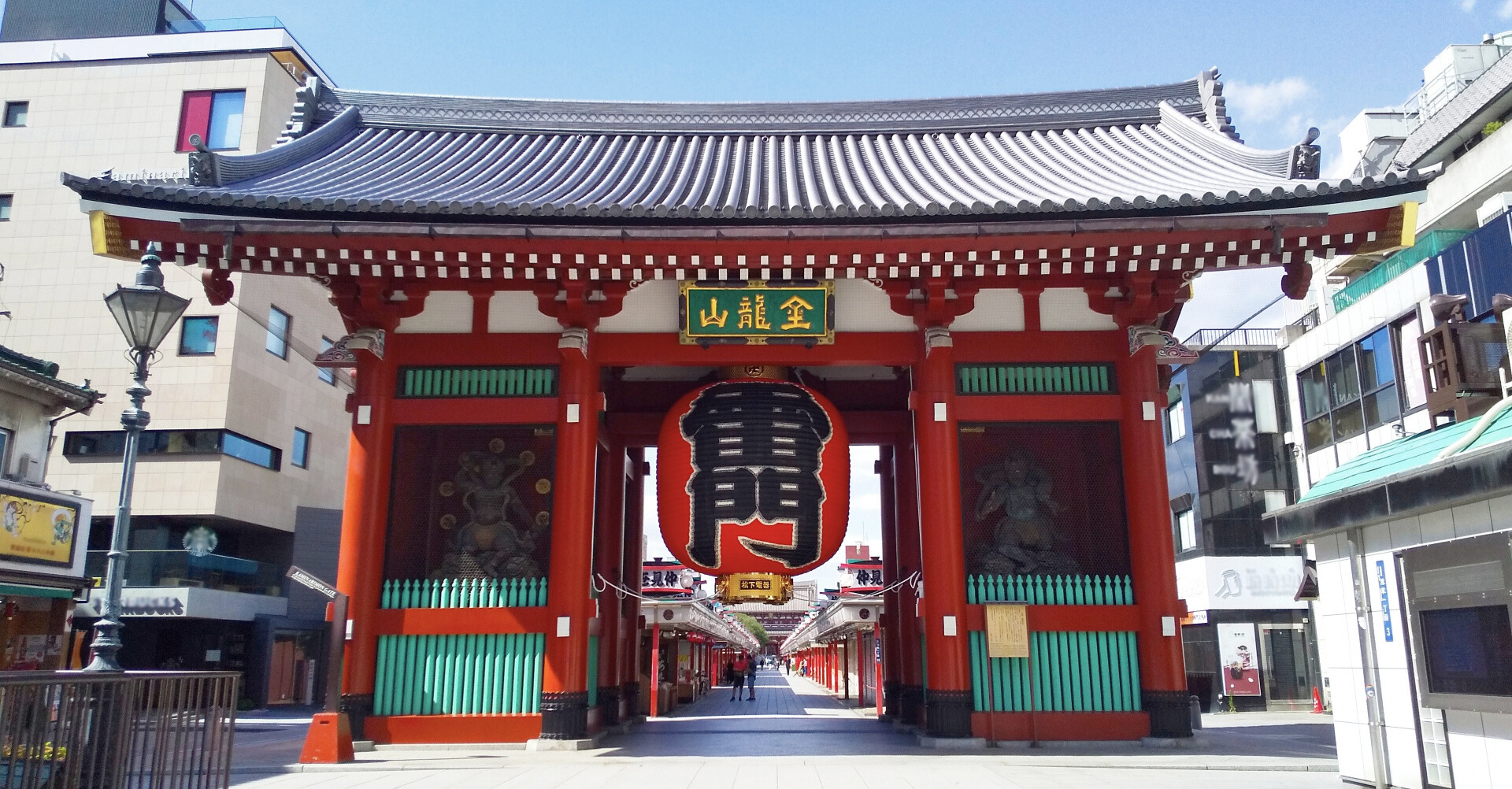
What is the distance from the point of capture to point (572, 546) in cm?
1307

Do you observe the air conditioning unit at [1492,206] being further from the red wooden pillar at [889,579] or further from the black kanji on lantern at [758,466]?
the black kanji on lantern at [758,466]

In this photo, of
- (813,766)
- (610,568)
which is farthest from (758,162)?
(813,766)

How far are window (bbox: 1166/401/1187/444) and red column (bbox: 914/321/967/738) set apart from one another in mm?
21398

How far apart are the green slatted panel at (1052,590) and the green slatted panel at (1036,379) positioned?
2.62 metres

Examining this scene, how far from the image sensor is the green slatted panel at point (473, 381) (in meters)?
14.0

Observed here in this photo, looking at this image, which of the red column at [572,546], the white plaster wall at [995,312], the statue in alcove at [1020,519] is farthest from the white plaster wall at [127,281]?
the statue in alcove at [1020,519]

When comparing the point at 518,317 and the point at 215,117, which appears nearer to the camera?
the point at 518,317

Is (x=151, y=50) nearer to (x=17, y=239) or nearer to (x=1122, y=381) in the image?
(x=17, y=239)

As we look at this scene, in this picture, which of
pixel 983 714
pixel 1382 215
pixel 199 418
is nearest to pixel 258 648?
pixel 199 418

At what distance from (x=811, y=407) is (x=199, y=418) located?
26.4m

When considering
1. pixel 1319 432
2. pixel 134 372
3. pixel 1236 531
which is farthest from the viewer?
pixel 1236 531

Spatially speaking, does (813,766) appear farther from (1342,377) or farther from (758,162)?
(1342,377)

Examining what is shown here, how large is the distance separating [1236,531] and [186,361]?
114 ft

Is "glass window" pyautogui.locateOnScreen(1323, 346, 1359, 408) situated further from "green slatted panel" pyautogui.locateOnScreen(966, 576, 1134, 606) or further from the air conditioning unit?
"green slatted panel" pyautogui.locateOnScreen(966, 576, 1134, 606)
